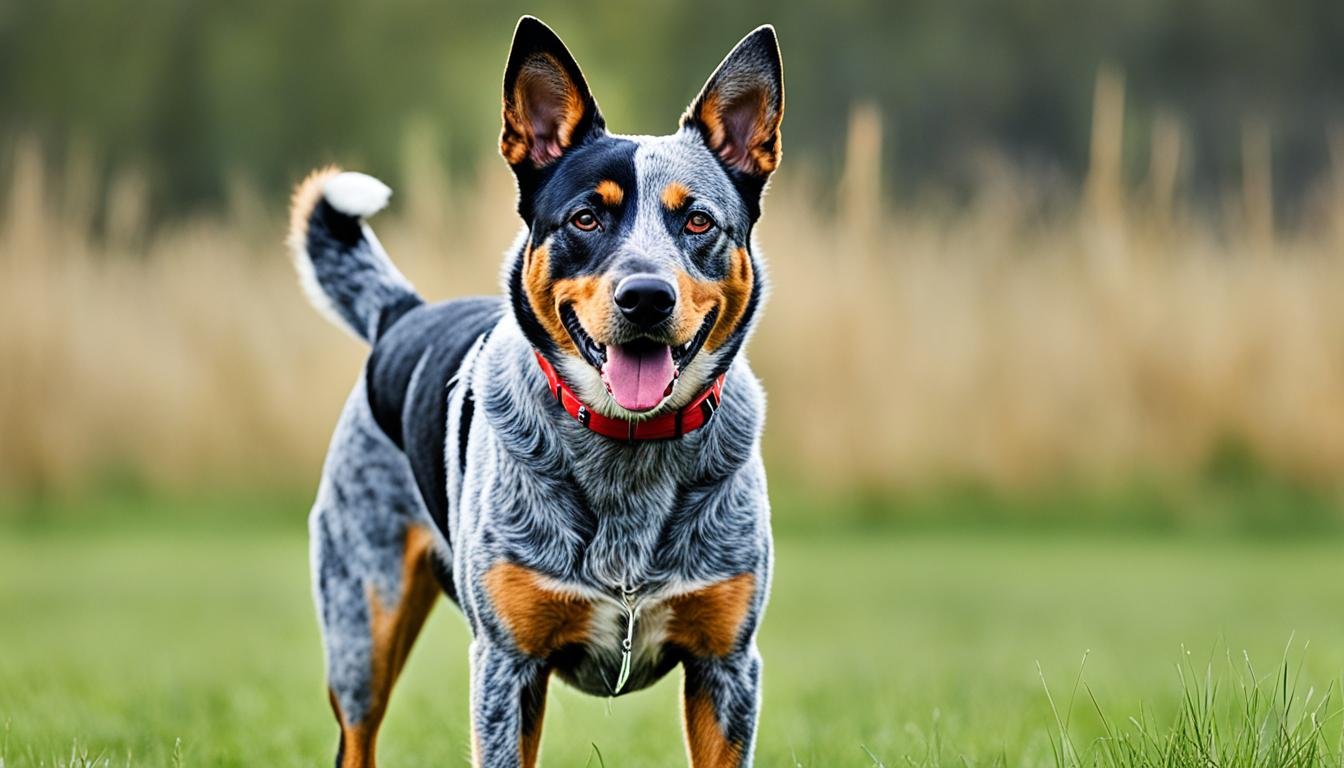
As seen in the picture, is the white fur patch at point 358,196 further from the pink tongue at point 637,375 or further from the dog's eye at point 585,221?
the pink tongue at point 637,375

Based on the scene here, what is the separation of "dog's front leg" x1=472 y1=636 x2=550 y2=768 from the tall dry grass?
17.1ft

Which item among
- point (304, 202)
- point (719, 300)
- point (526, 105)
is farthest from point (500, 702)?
point (304, 202)

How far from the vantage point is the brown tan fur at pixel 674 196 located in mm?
3154

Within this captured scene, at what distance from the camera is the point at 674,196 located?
316cm

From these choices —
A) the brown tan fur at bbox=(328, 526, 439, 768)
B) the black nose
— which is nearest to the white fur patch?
the brown tan fur at bbox=(328, 526, 439, 768)

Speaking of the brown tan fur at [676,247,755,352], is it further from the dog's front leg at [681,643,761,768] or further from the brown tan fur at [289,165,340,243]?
the brown tan fur at [289,165,340,243]

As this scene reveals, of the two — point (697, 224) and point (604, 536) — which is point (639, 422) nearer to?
point (604, 536)

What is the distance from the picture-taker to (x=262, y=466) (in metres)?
9.00

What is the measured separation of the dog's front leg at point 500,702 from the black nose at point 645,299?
0.77 meters

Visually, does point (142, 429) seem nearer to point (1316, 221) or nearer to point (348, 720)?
point (348, 720)

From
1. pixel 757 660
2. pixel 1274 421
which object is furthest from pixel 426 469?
pixel 1274 421

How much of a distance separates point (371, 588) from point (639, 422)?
3.98 ft

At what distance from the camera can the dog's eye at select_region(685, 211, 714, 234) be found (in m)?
3.16

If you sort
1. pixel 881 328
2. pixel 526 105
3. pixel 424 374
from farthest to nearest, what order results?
1. pixel 881 328
2. pixel 424 374
3. pixel 526 105
